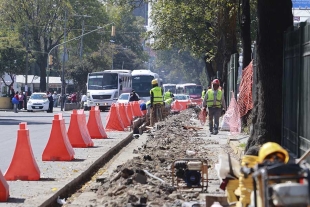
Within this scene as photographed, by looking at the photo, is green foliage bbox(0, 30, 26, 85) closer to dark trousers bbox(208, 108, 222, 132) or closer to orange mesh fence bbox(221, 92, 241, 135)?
orange mesh fence bbox(221, 92, 241, 135)

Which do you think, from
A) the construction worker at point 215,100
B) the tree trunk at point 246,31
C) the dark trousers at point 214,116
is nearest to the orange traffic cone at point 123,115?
the tree trunk at point 246,31

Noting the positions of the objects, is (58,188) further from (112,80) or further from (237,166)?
(112,80)

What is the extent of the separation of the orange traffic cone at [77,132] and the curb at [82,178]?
67cm

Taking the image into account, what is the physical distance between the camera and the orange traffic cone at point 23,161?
12.4m

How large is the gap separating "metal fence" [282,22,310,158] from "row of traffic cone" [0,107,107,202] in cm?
412

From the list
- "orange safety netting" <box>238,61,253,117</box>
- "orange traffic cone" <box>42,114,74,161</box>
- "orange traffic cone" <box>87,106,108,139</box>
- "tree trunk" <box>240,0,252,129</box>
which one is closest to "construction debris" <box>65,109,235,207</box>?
"orange traffic cone" <box>42,114,74,161</box>

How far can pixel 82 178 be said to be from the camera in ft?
46.6

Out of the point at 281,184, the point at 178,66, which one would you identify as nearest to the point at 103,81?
the point at 281,184

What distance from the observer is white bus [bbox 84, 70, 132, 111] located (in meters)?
62.0

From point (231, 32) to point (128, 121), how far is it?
6.72 metres

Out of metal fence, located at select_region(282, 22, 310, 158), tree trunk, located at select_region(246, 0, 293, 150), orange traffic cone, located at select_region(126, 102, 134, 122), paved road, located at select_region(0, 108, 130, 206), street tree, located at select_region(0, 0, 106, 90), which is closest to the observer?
paved road, located at select_region(0, 108, 130, 206)

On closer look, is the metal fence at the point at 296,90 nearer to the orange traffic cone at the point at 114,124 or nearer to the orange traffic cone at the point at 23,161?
the orange traffic cone at the point at 23,161

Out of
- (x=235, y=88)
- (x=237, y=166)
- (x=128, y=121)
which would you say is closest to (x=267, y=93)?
(x=237, y=166)

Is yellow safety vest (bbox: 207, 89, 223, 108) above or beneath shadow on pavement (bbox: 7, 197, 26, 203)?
above
